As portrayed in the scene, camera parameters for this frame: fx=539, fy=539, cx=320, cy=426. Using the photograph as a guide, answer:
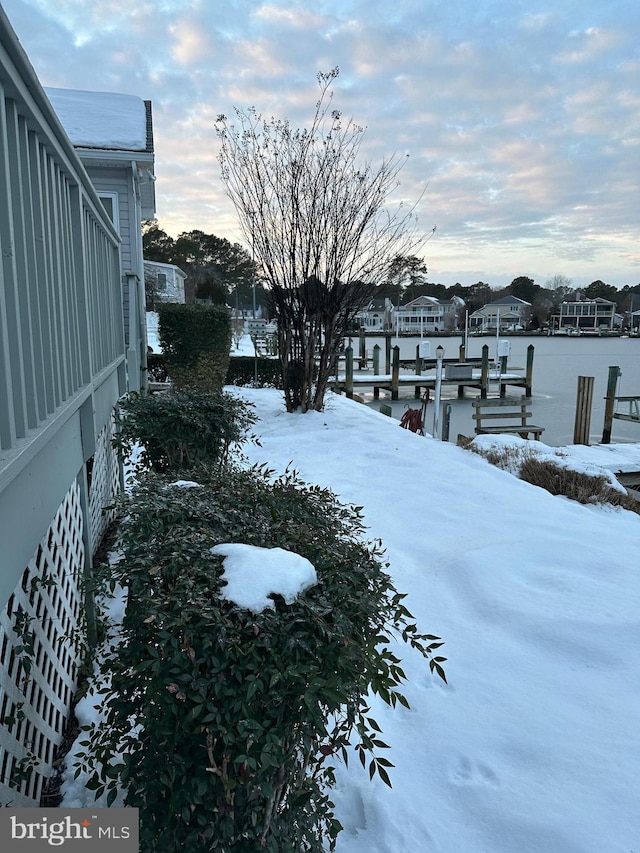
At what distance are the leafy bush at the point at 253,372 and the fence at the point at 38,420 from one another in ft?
33.1

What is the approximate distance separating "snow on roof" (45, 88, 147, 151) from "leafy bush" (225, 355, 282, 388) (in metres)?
5.25

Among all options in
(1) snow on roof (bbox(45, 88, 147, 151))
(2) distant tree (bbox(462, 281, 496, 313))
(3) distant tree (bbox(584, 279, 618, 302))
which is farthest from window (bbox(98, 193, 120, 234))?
(3) distant tree (bbox(584, 279, 618, 302))

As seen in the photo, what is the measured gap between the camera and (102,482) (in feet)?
11.7

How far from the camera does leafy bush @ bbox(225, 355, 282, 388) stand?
41.9 feet

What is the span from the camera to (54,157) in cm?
189

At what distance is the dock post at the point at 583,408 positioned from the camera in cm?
1242

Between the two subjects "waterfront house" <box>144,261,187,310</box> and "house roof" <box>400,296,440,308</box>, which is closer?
"waterfront house" <box>144,261,187,310</box>

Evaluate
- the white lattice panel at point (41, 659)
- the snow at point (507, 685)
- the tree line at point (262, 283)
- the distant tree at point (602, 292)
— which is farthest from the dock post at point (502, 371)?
the distant tree at point (602, 292)

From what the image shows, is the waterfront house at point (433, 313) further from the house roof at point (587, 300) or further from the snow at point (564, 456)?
the snow at point (564, 456)

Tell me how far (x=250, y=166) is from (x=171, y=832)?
29.3 ft

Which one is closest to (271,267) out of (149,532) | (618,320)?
(149,532)

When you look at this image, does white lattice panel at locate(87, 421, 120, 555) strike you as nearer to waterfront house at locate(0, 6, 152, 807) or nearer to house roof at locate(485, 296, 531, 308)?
waterfront house at locate(0, 6, 152, 807)

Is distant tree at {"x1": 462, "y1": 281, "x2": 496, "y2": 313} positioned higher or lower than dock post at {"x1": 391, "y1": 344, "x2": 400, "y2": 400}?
higher

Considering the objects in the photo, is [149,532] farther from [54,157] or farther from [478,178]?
[478,178]
